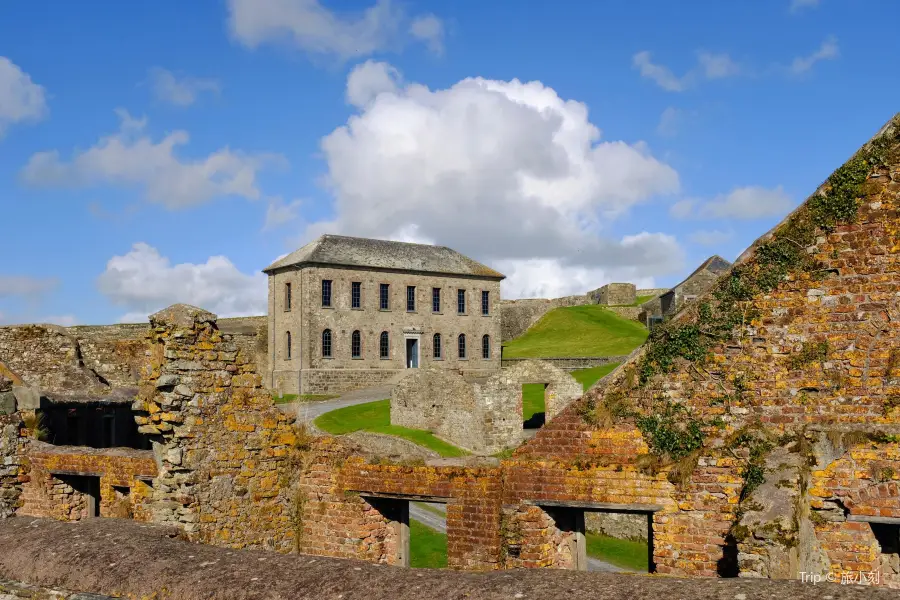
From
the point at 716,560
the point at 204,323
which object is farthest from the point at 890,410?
the point at 204,323

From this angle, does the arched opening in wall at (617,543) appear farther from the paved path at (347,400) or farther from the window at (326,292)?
the window at (326,292)

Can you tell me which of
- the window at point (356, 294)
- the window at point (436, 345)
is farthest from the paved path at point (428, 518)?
the window at point (436, 345)

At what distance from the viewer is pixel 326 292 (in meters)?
55.5

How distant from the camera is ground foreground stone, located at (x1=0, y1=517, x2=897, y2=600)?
602 cm

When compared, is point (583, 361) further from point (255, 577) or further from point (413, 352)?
point (255, 577)

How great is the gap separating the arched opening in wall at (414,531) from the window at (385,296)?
37.5m

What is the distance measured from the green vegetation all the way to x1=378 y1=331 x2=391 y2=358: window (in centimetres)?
1911

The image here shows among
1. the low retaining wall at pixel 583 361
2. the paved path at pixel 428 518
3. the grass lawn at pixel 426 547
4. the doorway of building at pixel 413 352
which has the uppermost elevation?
the doorway of building at pixel 413 352

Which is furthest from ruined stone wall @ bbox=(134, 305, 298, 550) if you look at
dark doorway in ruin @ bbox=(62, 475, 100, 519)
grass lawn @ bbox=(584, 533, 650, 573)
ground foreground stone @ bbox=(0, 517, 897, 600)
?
grass lawn @ bbox=(584, 533, 650, 573)

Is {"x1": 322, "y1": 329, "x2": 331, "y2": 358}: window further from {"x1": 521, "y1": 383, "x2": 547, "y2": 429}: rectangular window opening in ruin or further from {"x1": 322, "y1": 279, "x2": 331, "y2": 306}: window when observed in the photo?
{"x1": 521, "y1": 383, "x2": 547, "y2": 429}: rectangular window opening in ruin

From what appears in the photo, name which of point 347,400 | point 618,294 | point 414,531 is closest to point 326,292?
point 347,400

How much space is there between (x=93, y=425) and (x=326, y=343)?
39.9 metres

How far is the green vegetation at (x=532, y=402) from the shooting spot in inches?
1323

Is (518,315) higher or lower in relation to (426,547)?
higher
